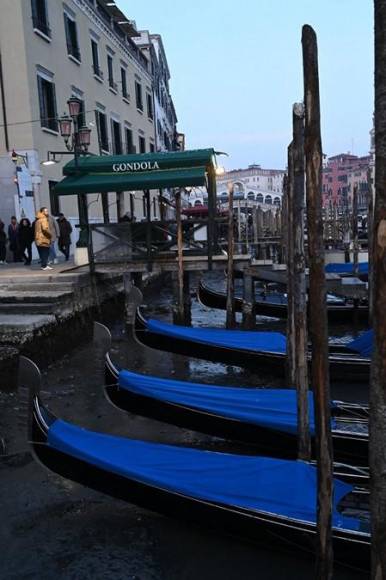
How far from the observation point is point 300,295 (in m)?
4.47

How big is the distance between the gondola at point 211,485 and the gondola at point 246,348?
3.20 m

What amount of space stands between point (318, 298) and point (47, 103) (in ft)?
45.4

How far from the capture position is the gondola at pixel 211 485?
10.5 feet

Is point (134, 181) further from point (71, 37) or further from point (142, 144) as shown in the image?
point (142, 144)

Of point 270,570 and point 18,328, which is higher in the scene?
point 18,328

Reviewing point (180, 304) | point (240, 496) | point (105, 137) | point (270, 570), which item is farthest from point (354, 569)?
point (105, 137)

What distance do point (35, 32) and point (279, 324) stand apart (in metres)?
9.37

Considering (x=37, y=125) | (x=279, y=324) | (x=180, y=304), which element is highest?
(x=37, y=125)

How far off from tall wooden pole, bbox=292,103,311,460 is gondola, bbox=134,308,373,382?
2.38 meters

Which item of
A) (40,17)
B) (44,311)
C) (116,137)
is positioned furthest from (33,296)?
(116,137)

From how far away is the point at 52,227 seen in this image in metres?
10.7

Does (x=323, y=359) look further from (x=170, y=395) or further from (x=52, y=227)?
(x=52, y=227)

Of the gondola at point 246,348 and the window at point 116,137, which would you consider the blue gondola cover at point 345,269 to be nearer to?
the gondola at point 246,348

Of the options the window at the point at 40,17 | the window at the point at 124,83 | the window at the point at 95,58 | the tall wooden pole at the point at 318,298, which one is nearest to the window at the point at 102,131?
the window at the point at 95,58
